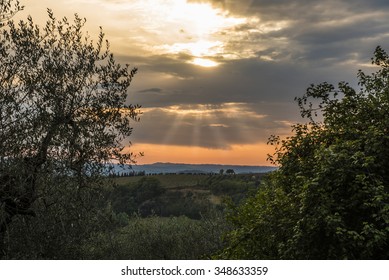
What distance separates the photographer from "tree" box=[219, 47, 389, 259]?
70.9ft

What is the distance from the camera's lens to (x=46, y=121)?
2202 cm

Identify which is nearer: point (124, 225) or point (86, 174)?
point (86, 174)

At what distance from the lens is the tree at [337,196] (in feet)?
70.9

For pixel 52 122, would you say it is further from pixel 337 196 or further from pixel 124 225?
pixel 124 225

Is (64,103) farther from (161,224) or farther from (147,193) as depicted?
(147,193)

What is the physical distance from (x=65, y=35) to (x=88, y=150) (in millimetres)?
6118

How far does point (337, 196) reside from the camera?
916 inches

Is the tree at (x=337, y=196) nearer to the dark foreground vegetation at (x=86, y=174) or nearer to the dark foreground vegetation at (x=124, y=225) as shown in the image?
the dark foreground vegetation at (x=86, y=174)

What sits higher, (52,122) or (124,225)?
(52,122)

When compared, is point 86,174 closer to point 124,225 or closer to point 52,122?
point 52,122

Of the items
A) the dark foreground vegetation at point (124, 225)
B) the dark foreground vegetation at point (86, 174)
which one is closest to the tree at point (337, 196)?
the dark foreground vegetation at point (86, 174)

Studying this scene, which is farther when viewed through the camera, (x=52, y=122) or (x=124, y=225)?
(x=124, y=225)

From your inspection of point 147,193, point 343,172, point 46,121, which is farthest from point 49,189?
point 147,193

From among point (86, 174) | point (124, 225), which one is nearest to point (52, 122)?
point (86, 174)
